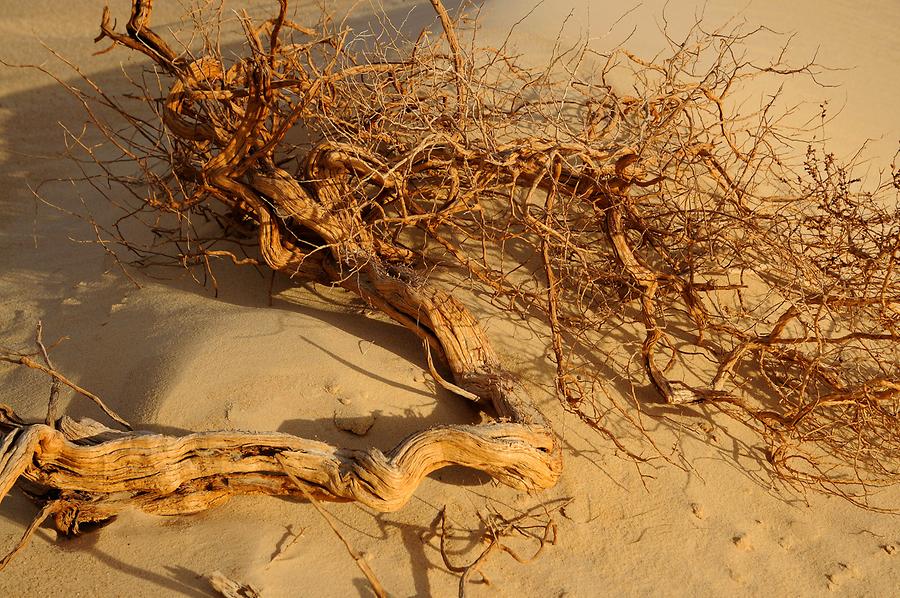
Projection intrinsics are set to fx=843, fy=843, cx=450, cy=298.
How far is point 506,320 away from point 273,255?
929 mm

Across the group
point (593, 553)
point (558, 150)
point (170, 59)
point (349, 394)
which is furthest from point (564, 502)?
point (170, 59)

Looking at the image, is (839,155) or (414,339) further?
(839,155)

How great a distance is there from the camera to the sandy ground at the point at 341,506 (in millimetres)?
2377

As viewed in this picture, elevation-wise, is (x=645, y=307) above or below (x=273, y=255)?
above

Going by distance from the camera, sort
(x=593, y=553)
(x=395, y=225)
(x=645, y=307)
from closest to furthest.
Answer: (x=593, y=553) < (x=645, y=307) < (x=395, y=225)

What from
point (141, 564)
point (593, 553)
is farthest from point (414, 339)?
point (141, 564)

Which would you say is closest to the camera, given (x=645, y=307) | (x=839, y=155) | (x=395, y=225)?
(x=645, y=307)

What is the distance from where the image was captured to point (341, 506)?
2.58 meters

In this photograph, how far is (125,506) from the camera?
2438 mm

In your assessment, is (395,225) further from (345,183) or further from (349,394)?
(349,394)

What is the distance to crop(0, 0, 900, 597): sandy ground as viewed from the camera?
2377 millimetres

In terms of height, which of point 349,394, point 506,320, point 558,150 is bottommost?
point 349,394

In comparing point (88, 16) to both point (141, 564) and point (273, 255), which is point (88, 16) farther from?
point (141, 564)

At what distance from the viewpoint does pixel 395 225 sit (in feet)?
11.5
